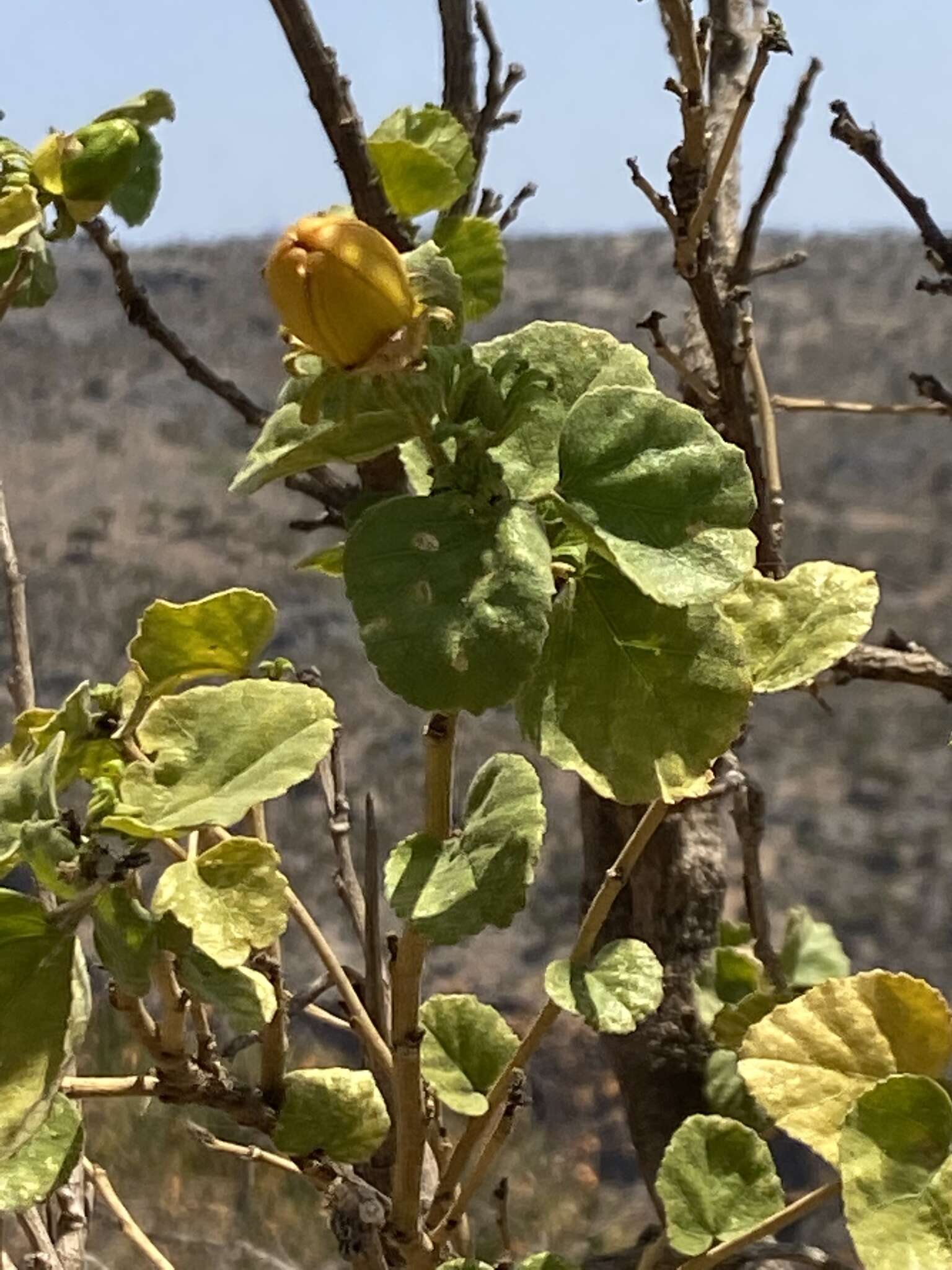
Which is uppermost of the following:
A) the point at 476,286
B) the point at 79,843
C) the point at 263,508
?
the point at 476,286

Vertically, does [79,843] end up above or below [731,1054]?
above

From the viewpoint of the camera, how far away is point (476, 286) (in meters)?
0.33

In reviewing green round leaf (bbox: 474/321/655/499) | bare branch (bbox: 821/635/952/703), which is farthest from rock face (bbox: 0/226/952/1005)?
green round leaf (bbox: 474/321/655/499)

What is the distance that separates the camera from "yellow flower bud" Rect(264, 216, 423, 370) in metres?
0.18

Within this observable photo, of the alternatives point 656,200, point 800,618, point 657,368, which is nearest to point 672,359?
point 656,200

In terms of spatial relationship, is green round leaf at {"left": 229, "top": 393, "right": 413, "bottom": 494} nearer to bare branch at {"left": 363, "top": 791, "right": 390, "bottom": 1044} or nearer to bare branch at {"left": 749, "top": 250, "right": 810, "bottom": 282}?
bare branch at {"left": 363, "top": 791, "right": 390, "bottom": 1044}

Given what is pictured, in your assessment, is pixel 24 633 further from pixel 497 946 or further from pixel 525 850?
pixel 497 946

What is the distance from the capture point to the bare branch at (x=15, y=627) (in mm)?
397

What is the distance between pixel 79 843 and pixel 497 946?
100 centimetres

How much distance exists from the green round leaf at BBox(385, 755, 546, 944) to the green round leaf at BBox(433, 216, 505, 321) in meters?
0.15

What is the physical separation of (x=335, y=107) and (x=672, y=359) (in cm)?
16

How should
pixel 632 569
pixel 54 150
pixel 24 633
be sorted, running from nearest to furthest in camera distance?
pixel 632 569
pixel 54 150
pixel 24 633

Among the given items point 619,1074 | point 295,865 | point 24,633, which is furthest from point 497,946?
point 24,633

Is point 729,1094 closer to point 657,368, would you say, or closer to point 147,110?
Answer: point 147,110
